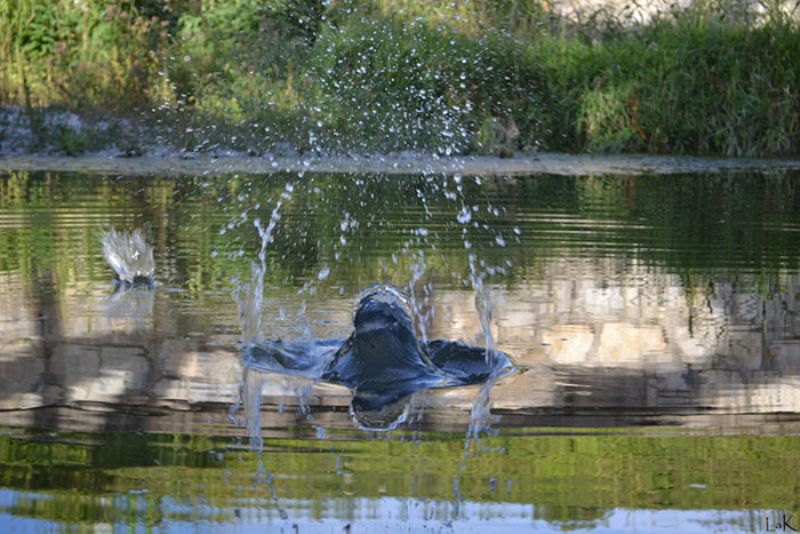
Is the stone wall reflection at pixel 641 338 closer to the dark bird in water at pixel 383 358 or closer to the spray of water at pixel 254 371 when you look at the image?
the dark bird in water at pixel 383 358

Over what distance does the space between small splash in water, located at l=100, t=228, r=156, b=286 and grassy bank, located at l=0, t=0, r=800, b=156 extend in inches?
321

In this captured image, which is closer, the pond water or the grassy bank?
the pond water

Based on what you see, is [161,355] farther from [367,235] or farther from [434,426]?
[367,235]

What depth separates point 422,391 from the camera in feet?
16.6

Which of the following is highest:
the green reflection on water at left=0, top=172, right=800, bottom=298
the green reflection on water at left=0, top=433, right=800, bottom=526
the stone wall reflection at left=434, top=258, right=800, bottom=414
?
the green reflection on water at left=0, top=433, right=800, bottom=526

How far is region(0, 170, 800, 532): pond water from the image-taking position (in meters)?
3.60

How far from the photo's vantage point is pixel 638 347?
581 cm

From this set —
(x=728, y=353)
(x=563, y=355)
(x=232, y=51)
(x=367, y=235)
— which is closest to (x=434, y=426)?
(x=563, y=355)

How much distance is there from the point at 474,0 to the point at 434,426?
1479cm

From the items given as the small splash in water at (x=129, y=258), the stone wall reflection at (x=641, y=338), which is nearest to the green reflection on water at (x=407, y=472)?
the stone wall reflection at (x=641, y=338)

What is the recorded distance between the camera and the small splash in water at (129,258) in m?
7.54

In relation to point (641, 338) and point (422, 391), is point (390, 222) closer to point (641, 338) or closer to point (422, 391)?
point (641, 338)

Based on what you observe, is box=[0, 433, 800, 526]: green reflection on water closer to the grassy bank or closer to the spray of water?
the spray of water


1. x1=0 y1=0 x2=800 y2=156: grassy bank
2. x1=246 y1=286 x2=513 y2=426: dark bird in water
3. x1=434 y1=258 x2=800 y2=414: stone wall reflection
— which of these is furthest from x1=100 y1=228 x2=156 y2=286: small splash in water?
x1=0 y1=0 x2=800 y2=156: grassy bank
